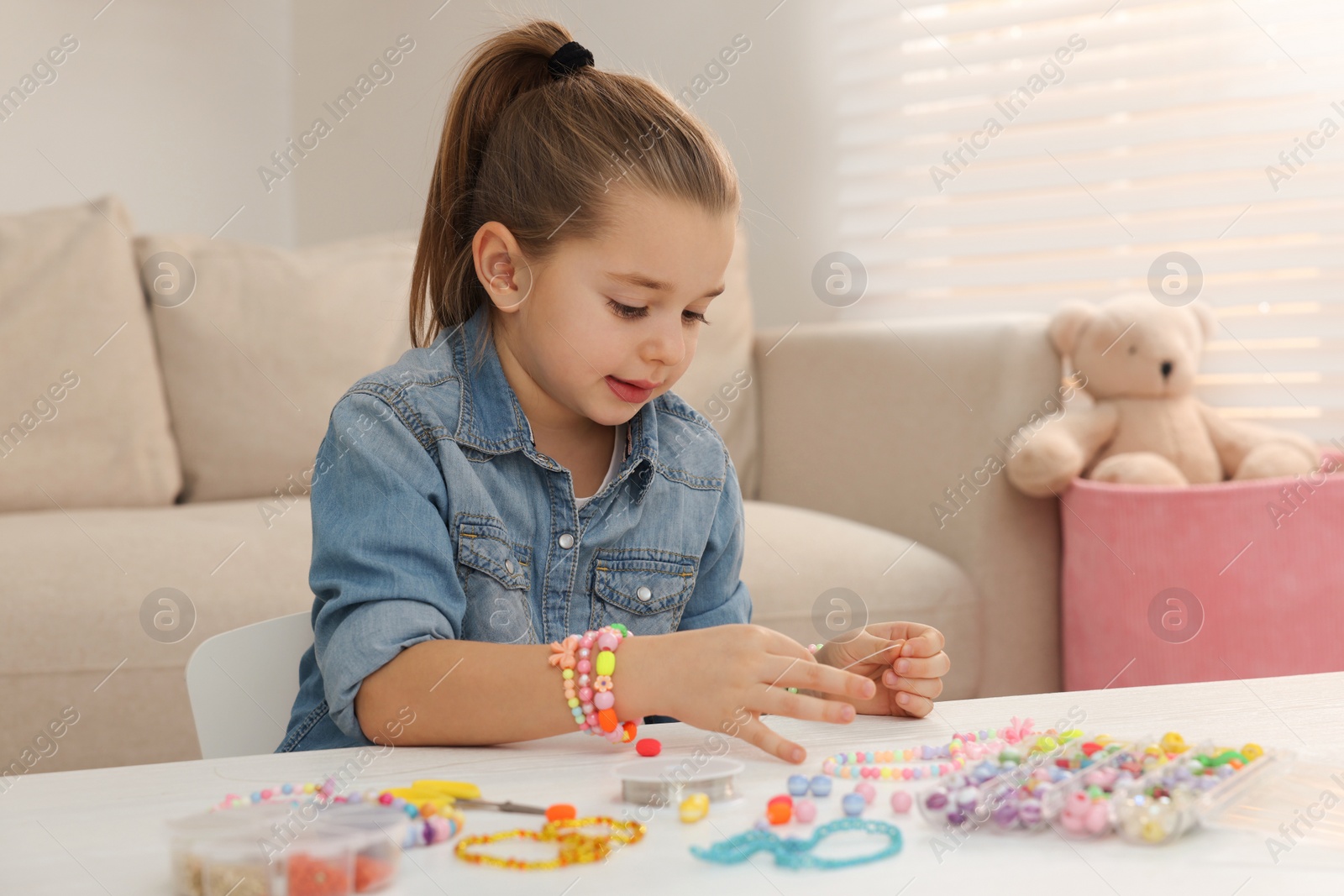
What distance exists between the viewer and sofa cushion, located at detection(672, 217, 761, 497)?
81.5 inches

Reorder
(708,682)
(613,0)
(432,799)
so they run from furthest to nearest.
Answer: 1. (613,0)
2. (708,682)
3. (432,799)

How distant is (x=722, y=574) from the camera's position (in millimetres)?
1035

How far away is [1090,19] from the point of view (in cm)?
227

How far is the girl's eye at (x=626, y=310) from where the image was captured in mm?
883

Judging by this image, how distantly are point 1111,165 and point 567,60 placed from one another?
161cm

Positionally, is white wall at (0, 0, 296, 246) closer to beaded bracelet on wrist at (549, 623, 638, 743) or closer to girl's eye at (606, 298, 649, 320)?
girl's eye at (606, 298, 649, 320)

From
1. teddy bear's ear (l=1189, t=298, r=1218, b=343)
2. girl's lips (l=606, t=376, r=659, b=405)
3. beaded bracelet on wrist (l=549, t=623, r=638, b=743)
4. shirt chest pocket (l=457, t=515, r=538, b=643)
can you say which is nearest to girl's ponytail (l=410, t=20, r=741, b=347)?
girl's lips (l=606, t=376, r=659, b=405)

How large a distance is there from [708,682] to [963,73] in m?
2.04

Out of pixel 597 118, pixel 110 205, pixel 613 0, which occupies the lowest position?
pixel 597 118

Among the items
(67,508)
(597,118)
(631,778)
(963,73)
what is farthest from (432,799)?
(963,73)

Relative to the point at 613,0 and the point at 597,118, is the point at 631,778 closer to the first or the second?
the point at 597,118

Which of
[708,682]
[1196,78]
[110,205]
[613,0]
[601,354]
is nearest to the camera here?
[708,682]

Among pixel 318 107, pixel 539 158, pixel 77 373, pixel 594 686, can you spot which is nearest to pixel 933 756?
pixel 594 686

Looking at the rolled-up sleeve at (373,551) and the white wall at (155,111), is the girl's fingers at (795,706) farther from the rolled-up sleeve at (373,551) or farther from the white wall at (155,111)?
the white wall at (155,111)
